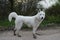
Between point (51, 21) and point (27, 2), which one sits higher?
point (27, 2)

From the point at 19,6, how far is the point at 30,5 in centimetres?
62

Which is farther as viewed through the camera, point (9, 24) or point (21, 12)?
point (21, 12)

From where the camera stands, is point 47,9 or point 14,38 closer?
point 14,38

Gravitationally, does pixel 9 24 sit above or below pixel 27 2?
below

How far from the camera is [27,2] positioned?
1241 centimetres

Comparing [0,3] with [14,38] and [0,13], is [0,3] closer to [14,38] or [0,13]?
[0,13]

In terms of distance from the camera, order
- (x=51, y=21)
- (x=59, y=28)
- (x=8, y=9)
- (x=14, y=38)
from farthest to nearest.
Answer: (x=8, y=9), (x=51, y=21), (x=59, y=28), (x=14, y=38)

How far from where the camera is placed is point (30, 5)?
12383 millimetres

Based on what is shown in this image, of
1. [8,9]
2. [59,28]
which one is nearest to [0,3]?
[8,9]

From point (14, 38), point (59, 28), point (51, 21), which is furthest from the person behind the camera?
point (51, 21)

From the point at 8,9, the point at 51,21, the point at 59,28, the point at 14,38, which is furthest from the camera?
the point at 8,9

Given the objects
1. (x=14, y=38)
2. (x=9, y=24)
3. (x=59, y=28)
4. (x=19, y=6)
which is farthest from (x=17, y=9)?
(x=14, y=38)

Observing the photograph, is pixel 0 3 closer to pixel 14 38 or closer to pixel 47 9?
pixel 47 9

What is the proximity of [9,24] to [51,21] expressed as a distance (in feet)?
7.50
